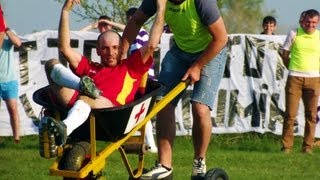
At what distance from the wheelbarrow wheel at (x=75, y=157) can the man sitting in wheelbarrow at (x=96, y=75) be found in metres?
→ 0.21

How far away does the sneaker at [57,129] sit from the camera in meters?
7.38

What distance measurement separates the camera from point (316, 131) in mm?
15531

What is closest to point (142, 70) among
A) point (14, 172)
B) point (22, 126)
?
point (14, 172)

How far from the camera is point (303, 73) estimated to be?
46.8ft

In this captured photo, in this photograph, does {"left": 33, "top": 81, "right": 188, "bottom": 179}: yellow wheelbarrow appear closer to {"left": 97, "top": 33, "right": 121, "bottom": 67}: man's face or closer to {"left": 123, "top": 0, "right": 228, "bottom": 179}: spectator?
{"left": 97, "top": 33, "right": 121, "bottom": 67}: man's face

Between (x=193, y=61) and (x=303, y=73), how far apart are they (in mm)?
5464

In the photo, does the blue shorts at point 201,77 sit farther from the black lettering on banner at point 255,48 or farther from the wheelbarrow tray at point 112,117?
the black lettering on banner at point 255,48

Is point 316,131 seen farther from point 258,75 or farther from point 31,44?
point 31,44

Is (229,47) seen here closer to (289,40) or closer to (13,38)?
(289,40)

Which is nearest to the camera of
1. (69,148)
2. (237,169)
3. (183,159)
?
(69,148)

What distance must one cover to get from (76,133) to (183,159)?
14.4 ft

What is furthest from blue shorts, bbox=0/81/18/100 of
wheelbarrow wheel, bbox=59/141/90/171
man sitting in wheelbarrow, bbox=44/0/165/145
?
wheelbarrow wheel, bbox=59/141/90/171

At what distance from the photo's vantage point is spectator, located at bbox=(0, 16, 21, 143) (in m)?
13.9

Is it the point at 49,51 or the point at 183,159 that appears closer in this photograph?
the point at 183,159
